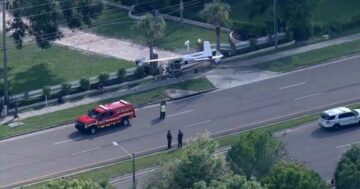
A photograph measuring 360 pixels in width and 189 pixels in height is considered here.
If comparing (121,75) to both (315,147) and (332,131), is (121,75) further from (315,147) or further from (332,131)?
(315,147)

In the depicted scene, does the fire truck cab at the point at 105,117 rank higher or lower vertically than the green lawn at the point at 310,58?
lower

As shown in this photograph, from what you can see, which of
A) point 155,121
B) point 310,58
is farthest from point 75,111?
point 310,58

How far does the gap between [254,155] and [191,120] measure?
17691 mm

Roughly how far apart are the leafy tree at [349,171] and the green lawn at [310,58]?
26048mm

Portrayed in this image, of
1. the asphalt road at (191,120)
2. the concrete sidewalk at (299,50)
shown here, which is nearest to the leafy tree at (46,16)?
the asphalt road at (191,120)

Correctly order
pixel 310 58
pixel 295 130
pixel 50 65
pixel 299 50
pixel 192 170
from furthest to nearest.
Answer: pixel 299 50 → pixel 50 65 → pixel 310 58 → pixel 295 130 → pixel 192 170

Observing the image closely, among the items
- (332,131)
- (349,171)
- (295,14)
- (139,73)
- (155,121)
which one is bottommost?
(332,131)

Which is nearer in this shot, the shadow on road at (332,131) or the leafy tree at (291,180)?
the leafy tree at (291,180)

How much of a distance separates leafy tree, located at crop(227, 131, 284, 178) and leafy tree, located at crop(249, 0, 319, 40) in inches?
1167

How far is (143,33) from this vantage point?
304 ft

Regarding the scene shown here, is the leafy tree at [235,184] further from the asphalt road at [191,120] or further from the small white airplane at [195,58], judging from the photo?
the small white airplane at [195,58]

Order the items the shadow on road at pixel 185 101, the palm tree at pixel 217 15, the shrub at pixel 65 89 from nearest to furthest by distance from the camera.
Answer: the shadow on road at pixel 185 101 → the shrub at pixel 65 89 → the palm tree at pixel 217 15

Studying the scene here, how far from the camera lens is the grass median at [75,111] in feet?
273

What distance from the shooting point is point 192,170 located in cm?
6294
